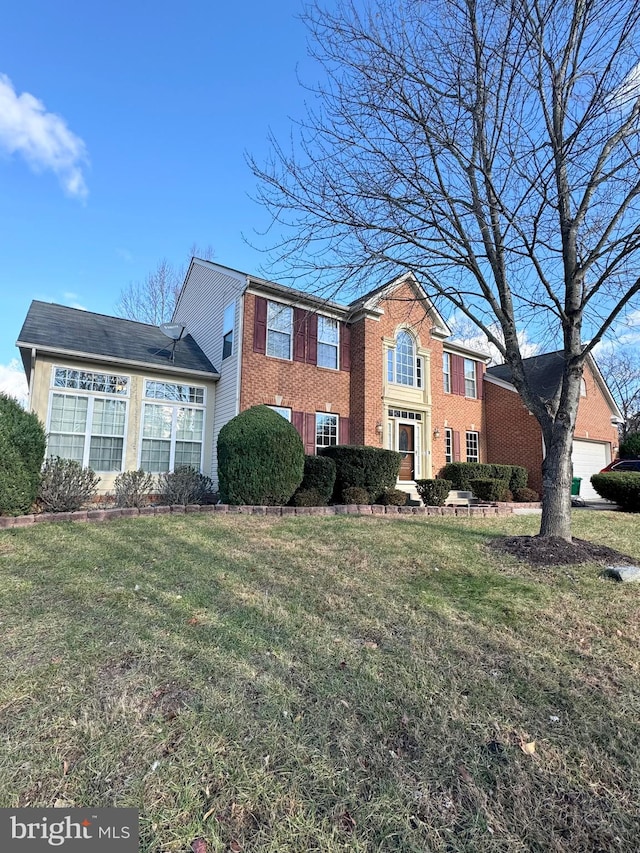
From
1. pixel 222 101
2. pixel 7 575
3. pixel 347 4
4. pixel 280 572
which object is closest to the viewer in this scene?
pixel 7 575

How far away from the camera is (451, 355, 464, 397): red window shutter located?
1666cm

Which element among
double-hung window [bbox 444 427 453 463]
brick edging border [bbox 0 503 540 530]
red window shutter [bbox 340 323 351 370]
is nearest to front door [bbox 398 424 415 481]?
double-hung window [bbox 444 427 453 463]

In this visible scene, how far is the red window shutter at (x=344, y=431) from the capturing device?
43.6 feet

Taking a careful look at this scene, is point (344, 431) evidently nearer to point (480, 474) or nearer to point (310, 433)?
point (310, 433)

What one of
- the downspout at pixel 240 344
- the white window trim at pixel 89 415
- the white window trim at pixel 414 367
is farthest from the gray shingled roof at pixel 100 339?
the white window trim at pixel 414 367

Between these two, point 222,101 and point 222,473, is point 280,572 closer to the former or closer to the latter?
point 222,473

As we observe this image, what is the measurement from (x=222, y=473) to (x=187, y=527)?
7.47 feet

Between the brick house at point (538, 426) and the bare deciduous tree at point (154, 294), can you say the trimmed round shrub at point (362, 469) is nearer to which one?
the brick house at point (538, 426)

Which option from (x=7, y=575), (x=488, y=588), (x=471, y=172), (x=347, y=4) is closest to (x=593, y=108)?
(x=471, y=172)

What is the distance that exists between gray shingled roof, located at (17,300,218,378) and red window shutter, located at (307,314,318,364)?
9.39 feet

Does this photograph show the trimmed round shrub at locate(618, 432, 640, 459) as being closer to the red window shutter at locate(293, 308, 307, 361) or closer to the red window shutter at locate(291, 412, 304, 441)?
the red window shutter at locate(291, 412, 304, 441)

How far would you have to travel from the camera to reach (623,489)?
12.2 metres

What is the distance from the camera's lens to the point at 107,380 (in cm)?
1103

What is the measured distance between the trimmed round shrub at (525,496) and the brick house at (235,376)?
1518 mm
